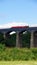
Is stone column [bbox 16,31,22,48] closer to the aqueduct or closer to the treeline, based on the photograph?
the aqueduct

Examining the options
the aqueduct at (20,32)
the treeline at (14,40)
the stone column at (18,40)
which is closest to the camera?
the aqueduct at (20,32)

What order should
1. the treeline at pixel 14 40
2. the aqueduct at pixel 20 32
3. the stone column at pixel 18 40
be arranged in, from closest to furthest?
the aqueduct at pixel 20 32, the treeline at pixel 14 40, the stone column at pixel 18 40

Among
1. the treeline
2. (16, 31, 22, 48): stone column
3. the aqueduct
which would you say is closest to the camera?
the aqueduct

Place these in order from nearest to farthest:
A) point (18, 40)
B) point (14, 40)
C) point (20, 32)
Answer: point (20, 32)
point (18, 40)
point (14, 40)

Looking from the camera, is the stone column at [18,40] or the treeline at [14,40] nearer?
the treeline at [14,40]

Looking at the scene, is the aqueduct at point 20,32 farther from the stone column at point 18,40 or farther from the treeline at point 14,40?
the treeline at point 14,40

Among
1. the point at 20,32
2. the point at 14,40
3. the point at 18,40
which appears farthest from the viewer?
the point at 14,40

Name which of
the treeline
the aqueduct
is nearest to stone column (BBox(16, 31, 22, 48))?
→ the aqueduct

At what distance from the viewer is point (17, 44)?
44094 millimetres

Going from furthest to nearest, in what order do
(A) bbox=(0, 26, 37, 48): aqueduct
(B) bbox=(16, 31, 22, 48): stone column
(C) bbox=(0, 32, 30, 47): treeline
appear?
1. (B) bbox=(16, 31, 22, 48): stone column
2. (C) bbox=(0, 32, 30, 47): treeline
3. (A) bbox=(0, 26, 37, 48): aqueduct

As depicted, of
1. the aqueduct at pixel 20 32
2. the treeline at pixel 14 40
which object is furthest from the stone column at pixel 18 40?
the treeline at pixel 14 40

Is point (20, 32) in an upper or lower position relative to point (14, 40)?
upper

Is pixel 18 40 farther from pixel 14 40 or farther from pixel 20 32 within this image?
pixel 20 32

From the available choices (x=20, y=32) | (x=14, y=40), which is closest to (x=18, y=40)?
(x=14, y=40)
